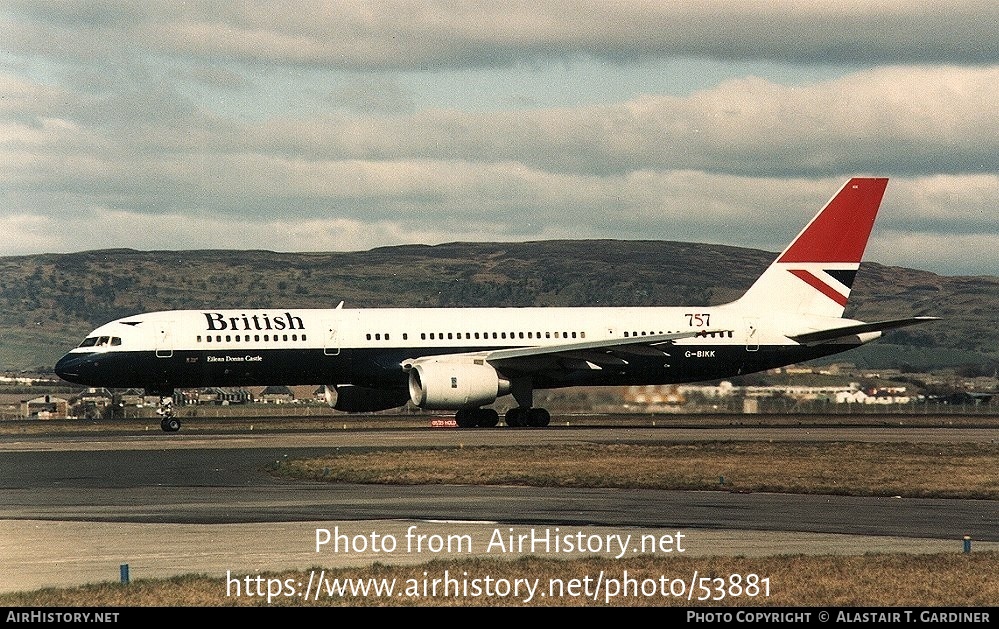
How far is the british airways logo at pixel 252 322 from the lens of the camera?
5641 cm

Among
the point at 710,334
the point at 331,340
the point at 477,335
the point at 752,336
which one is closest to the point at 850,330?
the point at 752,336

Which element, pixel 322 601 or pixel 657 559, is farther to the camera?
pixel 657 559

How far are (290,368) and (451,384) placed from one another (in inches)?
255

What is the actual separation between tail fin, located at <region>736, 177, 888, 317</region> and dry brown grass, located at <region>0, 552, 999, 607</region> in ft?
143

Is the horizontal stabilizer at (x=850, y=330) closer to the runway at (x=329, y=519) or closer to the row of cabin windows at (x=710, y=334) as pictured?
the row of cabin windows at (x=710, y=334)

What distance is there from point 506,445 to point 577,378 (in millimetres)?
14806

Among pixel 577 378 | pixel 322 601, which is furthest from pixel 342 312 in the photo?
pixel 322 601

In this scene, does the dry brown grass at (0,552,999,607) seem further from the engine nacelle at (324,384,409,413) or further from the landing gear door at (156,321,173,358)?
the engine nacelle at (324,384,409,413)

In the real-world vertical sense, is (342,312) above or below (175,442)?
above

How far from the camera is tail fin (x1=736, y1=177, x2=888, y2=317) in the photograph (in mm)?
64188

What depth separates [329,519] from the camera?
83.4 ft
